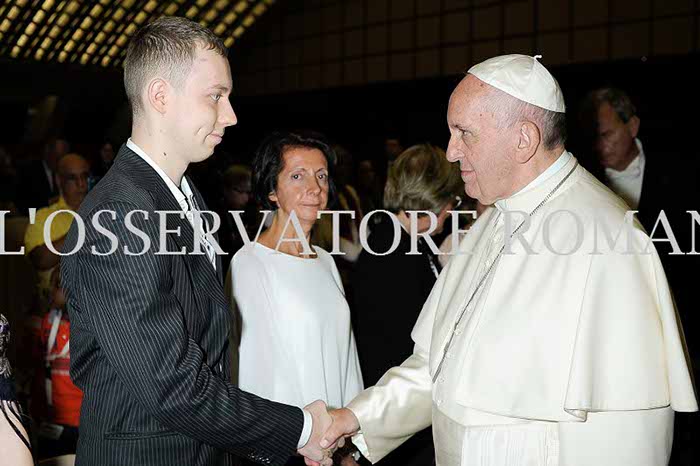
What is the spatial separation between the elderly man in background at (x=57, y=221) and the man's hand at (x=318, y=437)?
2427 millimetres

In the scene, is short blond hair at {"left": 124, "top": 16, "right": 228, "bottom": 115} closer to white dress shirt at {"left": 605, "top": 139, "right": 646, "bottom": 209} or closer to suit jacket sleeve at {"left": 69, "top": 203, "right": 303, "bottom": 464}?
suit jacket sleeve at {"left": 69, "top": 203, "right": 303, "bottom": 464}

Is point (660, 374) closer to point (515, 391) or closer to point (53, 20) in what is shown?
point (515, 391)

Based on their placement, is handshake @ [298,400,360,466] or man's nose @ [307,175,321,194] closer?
handshake @ [298,400,360,466]

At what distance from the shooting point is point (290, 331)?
9.75 feet

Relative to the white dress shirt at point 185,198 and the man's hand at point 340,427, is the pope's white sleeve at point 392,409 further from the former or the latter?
the white dress shirt at point 185,198

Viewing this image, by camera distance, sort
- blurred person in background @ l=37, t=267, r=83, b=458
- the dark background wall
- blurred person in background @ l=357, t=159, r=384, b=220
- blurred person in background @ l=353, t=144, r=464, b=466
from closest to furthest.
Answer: blurred person in background @ l=353, t=144, r=464, b=466
blurred person in background @ l=37, t=267, r=83, b=458
blurred person in background @ l=357, t=159, r=384, b=220
the dark background wall

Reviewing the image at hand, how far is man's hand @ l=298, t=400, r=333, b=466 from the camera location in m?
2.29

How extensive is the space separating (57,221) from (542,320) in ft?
12.0

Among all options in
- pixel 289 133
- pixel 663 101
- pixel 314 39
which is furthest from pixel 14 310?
pixel 314 39

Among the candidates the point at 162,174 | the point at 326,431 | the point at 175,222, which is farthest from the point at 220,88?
the point at 326,431

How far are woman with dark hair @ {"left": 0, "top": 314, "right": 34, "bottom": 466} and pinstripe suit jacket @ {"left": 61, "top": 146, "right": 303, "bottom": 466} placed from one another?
0.66ft

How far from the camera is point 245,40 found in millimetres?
13219

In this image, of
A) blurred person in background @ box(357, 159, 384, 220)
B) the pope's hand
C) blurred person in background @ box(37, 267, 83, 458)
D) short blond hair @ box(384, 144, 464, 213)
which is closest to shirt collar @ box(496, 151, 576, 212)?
the pope's hand

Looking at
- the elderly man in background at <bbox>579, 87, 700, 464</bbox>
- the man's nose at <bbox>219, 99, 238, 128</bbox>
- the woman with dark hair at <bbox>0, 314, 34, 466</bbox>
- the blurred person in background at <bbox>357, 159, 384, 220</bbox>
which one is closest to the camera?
the woman with dark hair at <bbox>0, 314, 34, 466</bbox>
